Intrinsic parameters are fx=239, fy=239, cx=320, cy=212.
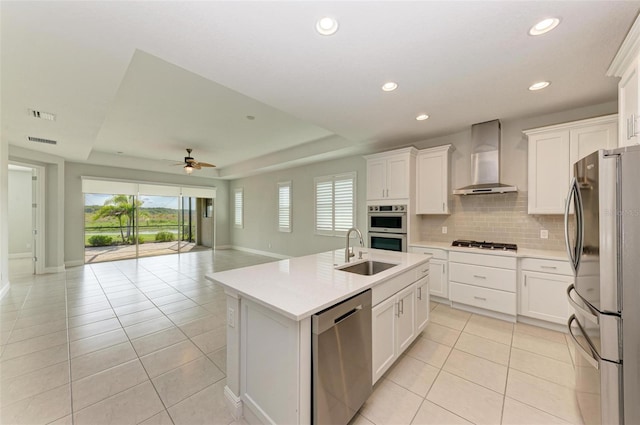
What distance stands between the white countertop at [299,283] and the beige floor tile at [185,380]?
962 millimetres

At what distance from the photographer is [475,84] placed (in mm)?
2492

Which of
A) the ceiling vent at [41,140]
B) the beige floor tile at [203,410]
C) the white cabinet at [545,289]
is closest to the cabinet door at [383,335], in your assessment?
the beige floor tile at [203,410]

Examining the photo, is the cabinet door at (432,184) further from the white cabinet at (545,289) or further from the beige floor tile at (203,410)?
the beige floor tile at (203,410)

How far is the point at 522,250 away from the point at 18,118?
7.08 metres

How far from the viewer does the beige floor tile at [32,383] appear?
1863mm

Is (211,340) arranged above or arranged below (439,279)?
below

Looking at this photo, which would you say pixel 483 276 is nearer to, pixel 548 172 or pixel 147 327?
pixel 548 172

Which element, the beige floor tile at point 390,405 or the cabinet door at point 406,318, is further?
the cabinet door at point 406,318

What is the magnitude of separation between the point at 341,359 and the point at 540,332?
2928 mm

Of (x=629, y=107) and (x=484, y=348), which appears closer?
(x=629, y=107)

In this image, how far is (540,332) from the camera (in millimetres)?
2871

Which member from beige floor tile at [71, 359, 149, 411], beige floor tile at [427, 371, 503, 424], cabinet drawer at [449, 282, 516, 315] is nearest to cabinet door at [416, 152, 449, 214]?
cabinet drawer at [449, 282, 516, 315]

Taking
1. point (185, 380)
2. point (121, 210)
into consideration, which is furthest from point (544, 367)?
point (121, 210)

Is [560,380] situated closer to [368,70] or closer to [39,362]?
[368,70]
